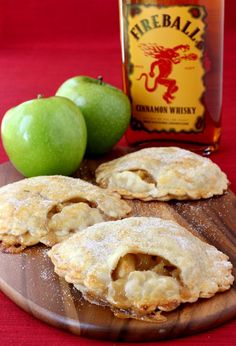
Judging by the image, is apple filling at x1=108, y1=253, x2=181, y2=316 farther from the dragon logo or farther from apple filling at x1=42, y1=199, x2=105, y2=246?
the dragon logo

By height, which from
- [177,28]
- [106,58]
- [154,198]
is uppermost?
[177,28]

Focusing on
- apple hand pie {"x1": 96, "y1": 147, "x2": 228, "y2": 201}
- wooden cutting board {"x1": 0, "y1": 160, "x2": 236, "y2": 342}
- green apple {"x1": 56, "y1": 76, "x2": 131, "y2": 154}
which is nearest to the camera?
wooden cutting board {"x1": 0, "y1": 160, "x2": 236, "y2": 342}

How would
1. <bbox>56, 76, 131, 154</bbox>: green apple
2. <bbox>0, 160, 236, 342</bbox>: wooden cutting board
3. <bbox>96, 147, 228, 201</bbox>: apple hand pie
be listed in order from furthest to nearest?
<bbox>56, 76, 131, 154</bbox>: green apple < <bbox>96, 147, 228, 201</bbox>: apple hand pie < <bbox>0, 160, 236, 342</bbox>: wooden cutting board

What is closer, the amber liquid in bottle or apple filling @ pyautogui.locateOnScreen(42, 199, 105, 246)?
apple filling @ pyautogui.locateOnScreen(42, 199, 105, 246)

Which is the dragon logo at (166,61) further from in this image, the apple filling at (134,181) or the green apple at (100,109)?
the apple filling at (134,181)

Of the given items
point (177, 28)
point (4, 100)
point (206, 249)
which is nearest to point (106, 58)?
point (4, 100)

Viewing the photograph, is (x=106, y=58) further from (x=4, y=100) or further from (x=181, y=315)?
(x=181, y=315)

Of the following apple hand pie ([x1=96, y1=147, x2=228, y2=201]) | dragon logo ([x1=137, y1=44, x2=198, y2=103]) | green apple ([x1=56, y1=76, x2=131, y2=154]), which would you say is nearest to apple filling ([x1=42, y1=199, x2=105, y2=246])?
apple hand pie ([x1=96, y1=147, x2=228, y2=201])
